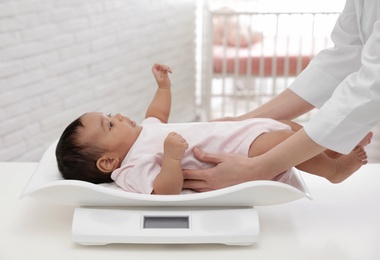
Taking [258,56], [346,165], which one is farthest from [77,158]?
[258,56]

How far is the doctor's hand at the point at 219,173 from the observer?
104 cm

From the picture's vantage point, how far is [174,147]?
1041mm

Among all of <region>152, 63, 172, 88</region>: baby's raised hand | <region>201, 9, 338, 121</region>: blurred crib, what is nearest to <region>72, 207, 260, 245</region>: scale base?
<region>152, 63, 172, 88</region>: baby's raised hand

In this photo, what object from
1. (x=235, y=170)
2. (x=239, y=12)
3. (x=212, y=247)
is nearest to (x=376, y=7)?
(x=235, y=170)

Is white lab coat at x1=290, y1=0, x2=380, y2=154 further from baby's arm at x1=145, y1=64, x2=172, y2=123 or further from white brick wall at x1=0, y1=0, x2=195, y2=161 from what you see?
white brick wall at x1=0, y1=0, x2=195, y2=161

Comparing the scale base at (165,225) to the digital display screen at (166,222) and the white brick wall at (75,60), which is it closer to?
the digital display screen at (166,222)

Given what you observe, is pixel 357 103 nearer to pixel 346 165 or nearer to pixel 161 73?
pixel 346 165

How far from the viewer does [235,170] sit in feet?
3.44

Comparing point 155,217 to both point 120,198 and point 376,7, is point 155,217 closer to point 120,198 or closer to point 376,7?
point 120,198

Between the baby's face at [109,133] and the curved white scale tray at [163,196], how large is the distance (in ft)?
0.74

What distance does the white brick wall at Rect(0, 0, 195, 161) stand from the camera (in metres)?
1.97

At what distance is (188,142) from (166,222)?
10.4 inches

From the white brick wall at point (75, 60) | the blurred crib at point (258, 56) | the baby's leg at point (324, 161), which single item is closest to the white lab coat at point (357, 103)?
the baby's leg at point (324, 161)

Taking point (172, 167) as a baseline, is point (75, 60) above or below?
below
